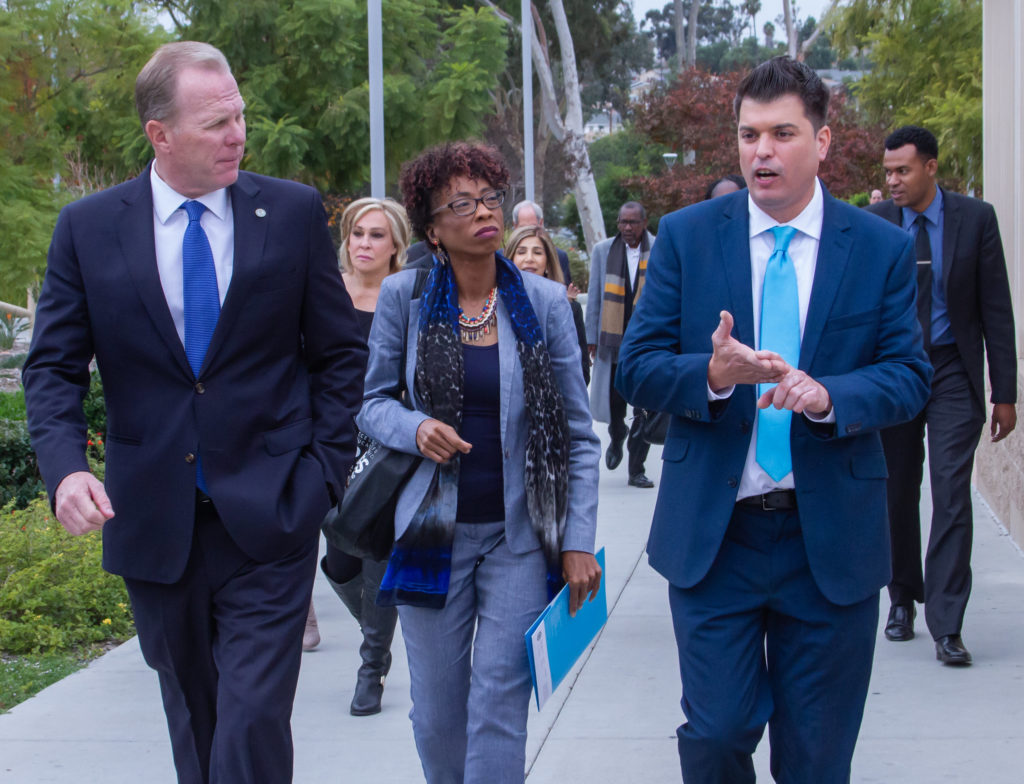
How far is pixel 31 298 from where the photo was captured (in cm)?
1978

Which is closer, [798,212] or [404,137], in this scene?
[798,212]

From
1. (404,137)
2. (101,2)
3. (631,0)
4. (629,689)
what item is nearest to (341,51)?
(404,137)

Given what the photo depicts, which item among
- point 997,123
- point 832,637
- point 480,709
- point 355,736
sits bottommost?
point 355,736

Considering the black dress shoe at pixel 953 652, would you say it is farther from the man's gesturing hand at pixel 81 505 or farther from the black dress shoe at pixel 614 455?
the black dress shoe at pixel 614 455

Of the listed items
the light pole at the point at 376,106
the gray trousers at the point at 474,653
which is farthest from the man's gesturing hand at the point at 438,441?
the light pole at the point at 376,106

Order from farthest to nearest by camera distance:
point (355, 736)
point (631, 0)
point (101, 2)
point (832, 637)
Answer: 1. point (631, 0)
2. point (101, 2)
3. point (355, 736)
4. point (832, 637)

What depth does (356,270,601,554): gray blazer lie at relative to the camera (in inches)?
135

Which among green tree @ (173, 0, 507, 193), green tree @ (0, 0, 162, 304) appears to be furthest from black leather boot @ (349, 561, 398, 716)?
green tree @ (173, 0, 507, 193)

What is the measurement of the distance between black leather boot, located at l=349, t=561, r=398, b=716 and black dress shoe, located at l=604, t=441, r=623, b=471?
5.46 m

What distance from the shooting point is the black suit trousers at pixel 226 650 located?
10.4ft

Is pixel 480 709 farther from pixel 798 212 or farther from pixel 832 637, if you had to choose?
pixel 798 212

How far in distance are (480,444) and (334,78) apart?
17654 mm

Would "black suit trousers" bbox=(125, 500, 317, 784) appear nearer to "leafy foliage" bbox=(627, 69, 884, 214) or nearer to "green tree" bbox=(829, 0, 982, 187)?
"green tree" bbox=(829, 0, 982, 187)

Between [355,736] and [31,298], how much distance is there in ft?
53.5
